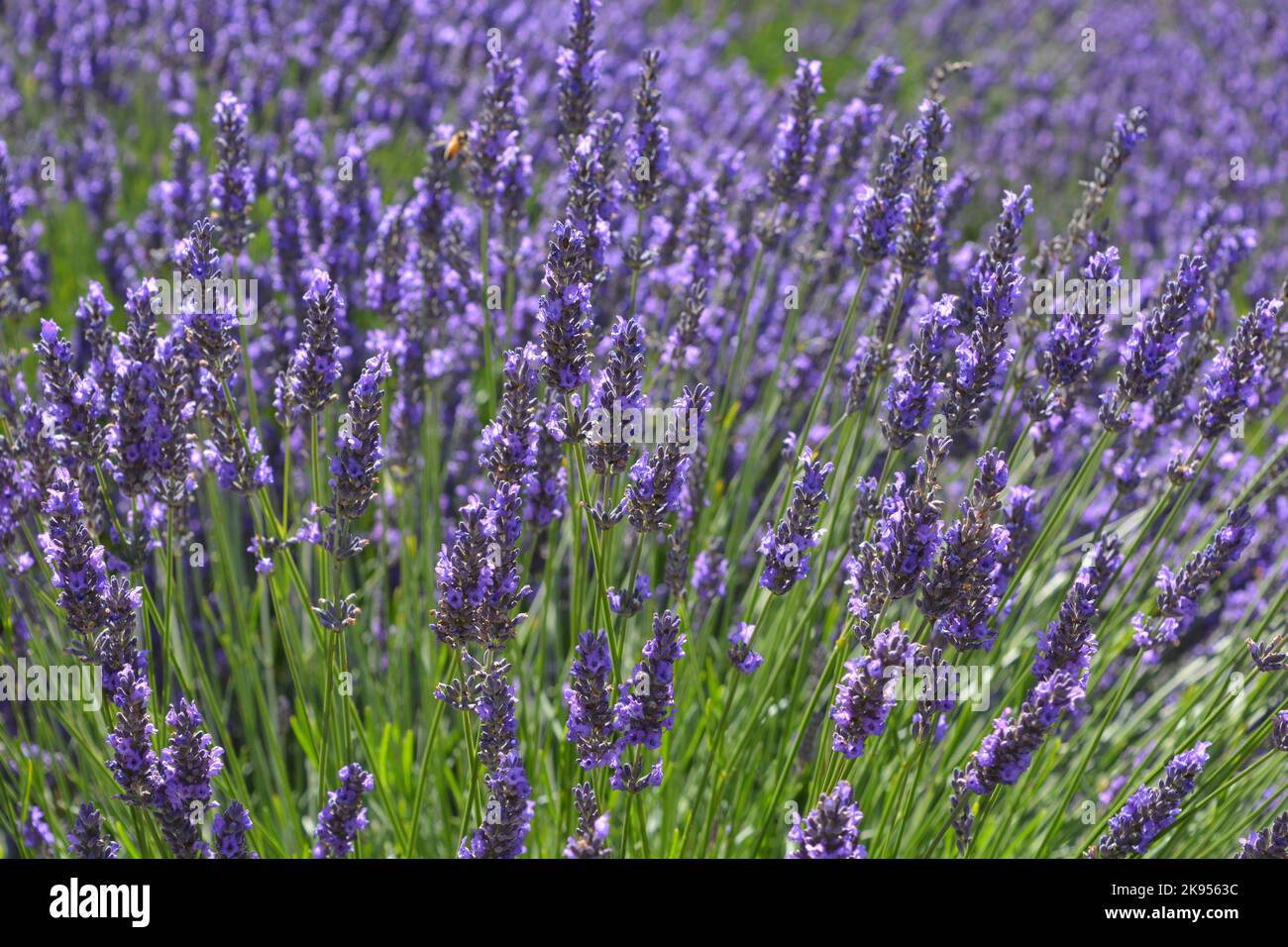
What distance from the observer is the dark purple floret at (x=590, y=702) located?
6.97 ft

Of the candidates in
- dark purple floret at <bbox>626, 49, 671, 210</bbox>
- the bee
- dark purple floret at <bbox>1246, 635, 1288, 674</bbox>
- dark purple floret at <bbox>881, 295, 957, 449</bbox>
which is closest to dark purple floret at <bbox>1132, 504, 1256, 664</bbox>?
dark purple floret at <bbox>1246, 635, 1288, 674</bbox>

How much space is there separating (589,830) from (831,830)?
0.44 meters

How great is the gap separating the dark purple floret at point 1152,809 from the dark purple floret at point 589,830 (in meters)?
1.00

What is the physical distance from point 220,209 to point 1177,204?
5.87 m

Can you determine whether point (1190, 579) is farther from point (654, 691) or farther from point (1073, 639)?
point (654, 691)

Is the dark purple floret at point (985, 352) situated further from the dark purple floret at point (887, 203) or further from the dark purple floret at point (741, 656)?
the dark purple floret at point (741, 656)

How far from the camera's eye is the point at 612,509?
240 cm

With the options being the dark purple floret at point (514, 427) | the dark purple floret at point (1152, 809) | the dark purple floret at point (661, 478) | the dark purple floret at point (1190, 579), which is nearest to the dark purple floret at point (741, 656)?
the dark purple floret at point (661, 478)

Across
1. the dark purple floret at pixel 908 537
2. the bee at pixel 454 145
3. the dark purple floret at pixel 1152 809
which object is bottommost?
the dark purple floret at pixel 1152 809

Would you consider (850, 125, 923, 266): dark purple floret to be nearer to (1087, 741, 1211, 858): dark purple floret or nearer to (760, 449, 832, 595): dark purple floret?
(760, 449, 832, 595): dark purple floret

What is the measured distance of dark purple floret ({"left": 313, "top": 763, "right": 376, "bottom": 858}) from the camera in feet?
7.23

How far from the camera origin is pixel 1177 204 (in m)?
6.88

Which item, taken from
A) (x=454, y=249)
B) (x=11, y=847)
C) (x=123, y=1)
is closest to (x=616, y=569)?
(x=454, y=249)
